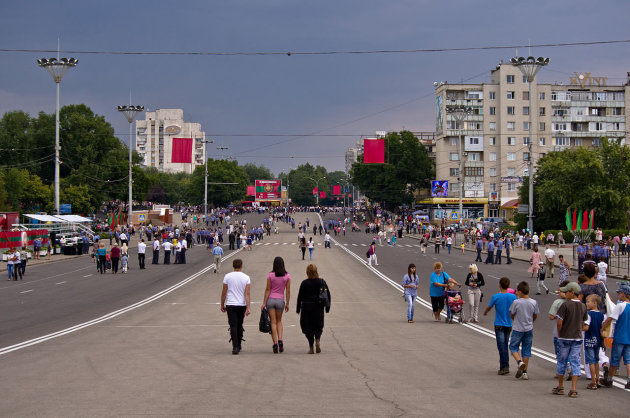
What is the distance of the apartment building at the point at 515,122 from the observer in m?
101

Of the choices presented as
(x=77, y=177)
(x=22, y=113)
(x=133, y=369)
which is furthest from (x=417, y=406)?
(x=22, y=113)

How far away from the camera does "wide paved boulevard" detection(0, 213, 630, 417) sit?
793 cm

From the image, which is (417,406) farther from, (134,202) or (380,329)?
(134,202)

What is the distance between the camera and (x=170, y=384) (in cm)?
909

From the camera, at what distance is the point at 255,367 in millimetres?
10367

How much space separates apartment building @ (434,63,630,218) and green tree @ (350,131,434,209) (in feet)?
45.9

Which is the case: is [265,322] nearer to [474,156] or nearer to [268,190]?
[474,156]

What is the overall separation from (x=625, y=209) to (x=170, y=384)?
61521 mm

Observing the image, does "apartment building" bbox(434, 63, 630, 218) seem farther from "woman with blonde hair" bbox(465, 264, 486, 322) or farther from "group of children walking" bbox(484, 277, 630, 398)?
"group of children walking" bbox(484, 277, 630, 398)

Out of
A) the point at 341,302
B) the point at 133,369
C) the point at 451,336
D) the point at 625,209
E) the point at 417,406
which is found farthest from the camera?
the point at 625,209

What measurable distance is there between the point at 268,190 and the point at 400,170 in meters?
66.8

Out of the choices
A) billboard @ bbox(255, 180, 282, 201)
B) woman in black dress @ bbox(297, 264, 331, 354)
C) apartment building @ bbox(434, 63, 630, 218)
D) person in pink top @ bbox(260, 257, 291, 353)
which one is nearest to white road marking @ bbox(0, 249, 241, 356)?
person in pink top @ bbox(260, 257, 291, 353)

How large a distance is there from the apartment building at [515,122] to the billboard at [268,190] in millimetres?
79331

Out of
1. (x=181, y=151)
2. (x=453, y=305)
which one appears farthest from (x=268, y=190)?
(x=453, y=305)
